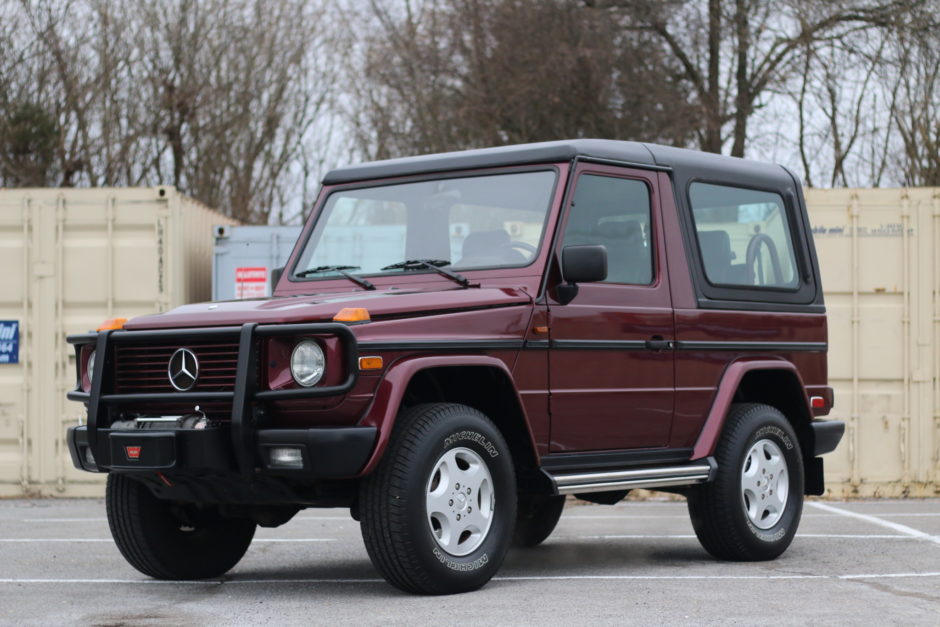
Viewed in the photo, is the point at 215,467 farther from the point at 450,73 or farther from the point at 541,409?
the point at 450,73

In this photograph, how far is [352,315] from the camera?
22.3 feet

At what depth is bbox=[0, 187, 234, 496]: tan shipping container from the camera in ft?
45.8

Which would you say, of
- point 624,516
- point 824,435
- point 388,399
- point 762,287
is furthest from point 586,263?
point 624,516

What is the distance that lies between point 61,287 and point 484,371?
7671 millimetres

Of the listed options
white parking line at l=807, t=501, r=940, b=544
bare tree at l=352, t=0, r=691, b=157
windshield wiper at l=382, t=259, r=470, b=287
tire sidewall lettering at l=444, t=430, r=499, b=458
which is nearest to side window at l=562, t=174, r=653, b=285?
windshield wiper at l=382, t=259, r=470, b=287

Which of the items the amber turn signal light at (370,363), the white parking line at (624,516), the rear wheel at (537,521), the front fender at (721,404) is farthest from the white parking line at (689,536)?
the amber turn signal light at (370,363)

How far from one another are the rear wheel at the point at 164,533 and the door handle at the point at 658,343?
2.37m

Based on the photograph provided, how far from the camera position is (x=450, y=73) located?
27.5 metres

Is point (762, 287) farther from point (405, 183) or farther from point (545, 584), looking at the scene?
point (545, 584)

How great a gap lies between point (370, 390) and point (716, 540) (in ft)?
9.18

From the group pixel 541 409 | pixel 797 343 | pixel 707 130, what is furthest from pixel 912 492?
pixel 707 130

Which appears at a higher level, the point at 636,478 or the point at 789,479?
the point at 636,478

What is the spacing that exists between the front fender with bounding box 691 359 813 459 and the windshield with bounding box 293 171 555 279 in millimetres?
1600

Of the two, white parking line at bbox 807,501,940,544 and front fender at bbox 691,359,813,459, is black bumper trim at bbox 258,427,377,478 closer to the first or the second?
front fender at bbox 691,359,813,459
